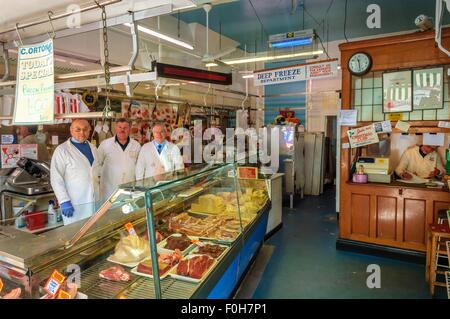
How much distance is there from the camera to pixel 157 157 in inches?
179

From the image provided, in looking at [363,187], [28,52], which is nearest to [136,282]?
[28,52]

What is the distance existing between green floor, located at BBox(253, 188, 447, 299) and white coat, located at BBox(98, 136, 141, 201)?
2.36 meters

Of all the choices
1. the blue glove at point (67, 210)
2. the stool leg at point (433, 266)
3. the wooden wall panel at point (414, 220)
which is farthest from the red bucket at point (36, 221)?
the wooden wall panel at point (414, 220)

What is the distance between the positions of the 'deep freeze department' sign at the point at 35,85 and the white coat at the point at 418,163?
533cm

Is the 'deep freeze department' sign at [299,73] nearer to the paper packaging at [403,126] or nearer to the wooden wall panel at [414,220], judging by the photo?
the paper packaging at [403,126]

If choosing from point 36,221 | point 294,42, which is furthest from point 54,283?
point 294,42

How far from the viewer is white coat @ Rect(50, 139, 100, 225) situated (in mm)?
3479

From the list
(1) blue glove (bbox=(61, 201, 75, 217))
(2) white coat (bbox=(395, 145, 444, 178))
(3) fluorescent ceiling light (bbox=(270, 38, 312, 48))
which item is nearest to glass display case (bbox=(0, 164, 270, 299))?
(1) blue glove (bbox=(61, 201, 75, 217))

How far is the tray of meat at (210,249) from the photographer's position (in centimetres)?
266

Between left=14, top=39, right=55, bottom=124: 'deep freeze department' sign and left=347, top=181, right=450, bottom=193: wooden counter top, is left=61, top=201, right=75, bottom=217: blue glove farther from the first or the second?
left=347, top=181, right=450, bottom=193: wooden counter top

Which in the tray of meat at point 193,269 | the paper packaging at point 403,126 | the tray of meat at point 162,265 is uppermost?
the paper packaging at point 403,126

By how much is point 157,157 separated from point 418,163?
453cm

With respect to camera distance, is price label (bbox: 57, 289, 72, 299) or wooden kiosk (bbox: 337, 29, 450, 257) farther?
wooden kiosk (bbox: 337, 29, 450, 257)

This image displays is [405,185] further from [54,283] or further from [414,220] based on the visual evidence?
[54,283]
